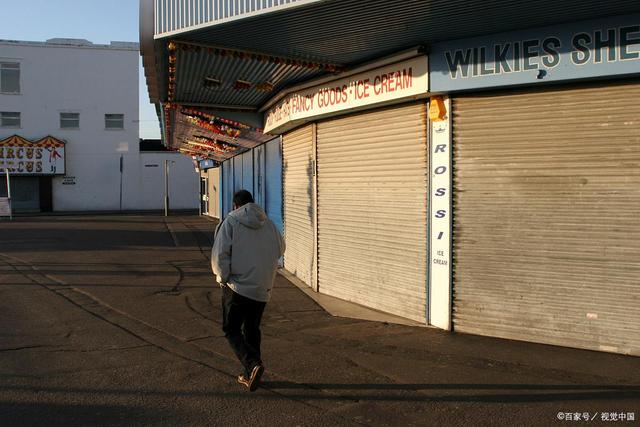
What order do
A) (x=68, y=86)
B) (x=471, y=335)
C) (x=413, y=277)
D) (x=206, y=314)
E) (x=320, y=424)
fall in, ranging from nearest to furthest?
1. (x=320, y=424)
2. (x=471, y=335)
3. (x=413, y=277)
4. (x=206, y=314)
5. (x=68, y=86)

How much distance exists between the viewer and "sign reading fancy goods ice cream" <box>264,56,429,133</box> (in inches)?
291

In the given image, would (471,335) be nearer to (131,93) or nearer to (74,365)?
(74,365)

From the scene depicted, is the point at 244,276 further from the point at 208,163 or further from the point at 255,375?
the point at 208,163

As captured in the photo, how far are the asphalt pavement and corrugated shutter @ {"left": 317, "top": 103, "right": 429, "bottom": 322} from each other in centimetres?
64

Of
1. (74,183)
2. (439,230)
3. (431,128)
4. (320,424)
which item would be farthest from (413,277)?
(74,183)

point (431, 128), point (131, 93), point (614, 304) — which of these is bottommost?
point (614, 304)

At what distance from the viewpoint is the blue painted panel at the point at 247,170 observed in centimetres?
1802

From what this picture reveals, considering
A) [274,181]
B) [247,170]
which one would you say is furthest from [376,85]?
[247,170]

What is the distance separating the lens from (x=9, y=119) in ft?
135

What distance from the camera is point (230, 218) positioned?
17.2ft

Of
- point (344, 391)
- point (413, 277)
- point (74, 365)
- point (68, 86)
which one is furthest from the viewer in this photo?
point (68, 86)

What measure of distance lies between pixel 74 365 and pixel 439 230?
4236 mm

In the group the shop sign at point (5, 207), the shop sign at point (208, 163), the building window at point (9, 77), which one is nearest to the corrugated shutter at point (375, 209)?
the shop sign at point (208, 163)

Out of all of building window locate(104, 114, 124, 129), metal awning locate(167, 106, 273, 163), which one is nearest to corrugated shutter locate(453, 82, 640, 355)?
metal awning locate(167, 106, 273, 163)
